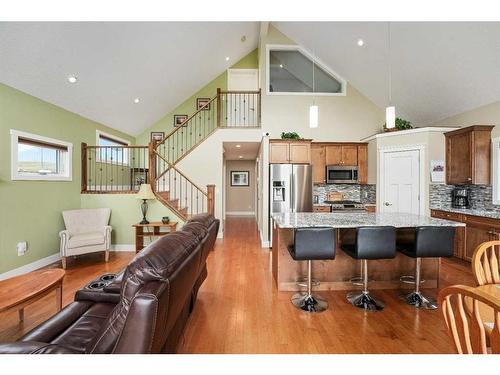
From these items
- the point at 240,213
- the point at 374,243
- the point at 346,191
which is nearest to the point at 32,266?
the point at 374,243

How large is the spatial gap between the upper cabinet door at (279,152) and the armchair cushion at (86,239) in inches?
140

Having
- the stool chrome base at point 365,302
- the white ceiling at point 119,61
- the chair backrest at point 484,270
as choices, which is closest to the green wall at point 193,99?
the white ceiling at point 119,61

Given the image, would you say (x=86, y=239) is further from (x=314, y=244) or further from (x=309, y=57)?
(x=309, y=57)

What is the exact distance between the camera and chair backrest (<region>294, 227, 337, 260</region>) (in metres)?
2.49

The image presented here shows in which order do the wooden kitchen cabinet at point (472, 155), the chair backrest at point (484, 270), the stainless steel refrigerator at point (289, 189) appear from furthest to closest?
1. the stainless steel refrigerator at point (289, 189)
2. the wooden kitchen cabinet at point (472, 155)
3. the chair backrest at point (484, 270)

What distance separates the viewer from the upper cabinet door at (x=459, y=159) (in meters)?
4.02

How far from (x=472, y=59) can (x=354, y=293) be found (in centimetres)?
390

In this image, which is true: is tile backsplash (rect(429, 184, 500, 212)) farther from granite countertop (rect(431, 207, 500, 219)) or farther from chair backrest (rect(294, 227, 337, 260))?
chair backrest (rect(294, 227, 337, 260))

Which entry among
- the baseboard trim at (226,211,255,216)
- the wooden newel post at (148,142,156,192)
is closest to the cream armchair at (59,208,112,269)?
the wooden newel post at (148,142,156,192)

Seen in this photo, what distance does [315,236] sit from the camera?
250 centimetres

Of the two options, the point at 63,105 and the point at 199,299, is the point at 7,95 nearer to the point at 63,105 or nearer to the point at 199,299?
the point at 63,105

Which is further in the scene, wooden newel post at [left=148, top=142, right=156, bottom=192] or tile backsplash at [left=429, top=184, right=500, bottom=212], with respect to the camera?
wooden newel post at [left=148, top=142, right=156, bottom=192]

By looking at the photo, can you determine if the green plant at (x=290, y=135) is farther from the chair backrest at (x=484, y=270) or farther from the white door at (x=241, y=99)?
the chair backrest at (x=484, y=270)

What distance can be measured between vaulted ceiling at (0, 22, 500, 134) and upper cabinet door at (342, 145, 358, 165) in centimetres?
135
